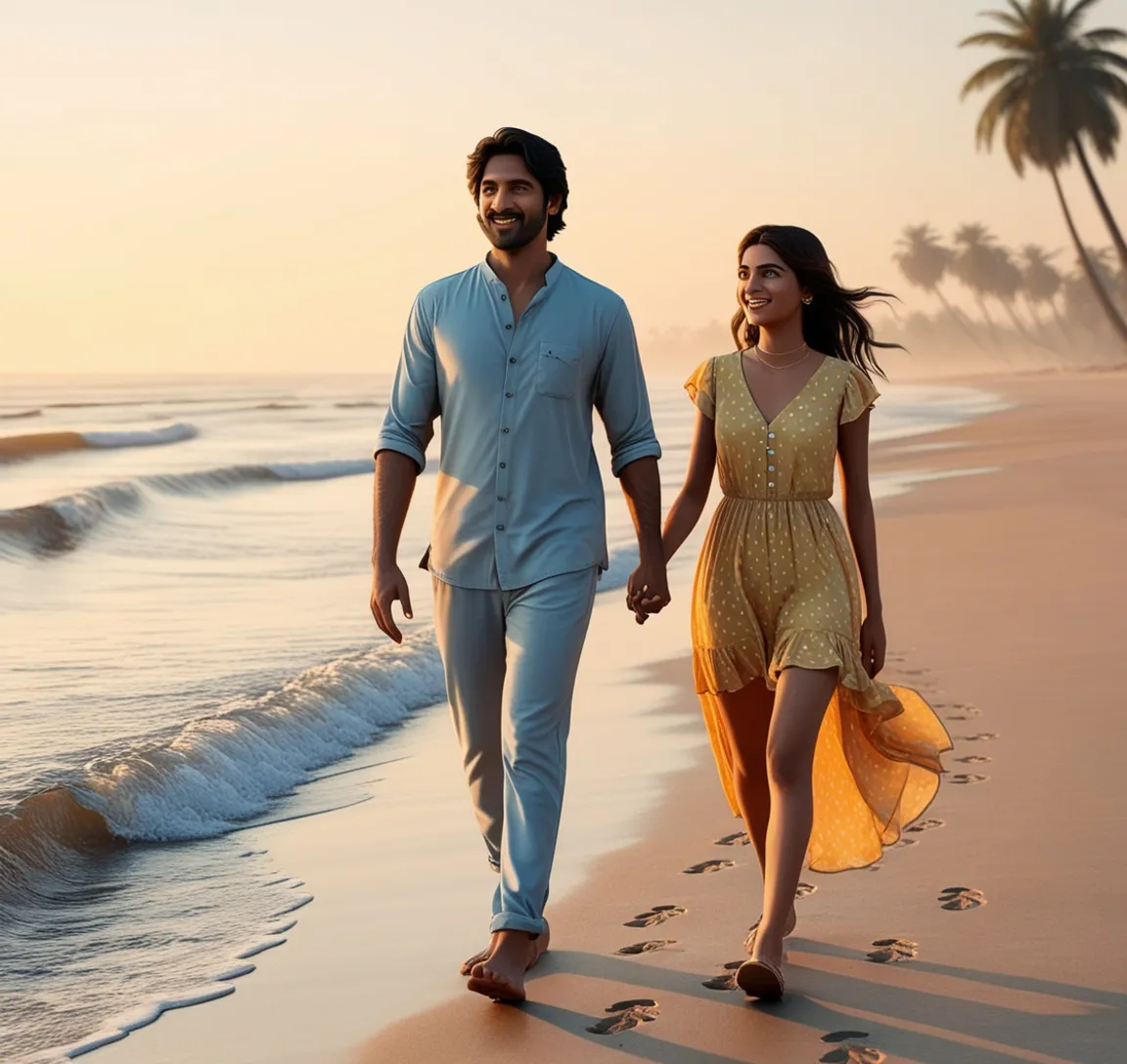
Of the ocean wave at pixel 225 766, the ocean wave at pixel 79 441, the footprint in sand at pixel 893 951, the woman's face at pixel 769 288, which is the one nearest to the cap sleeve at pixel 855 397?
the woman's face at pixel 769 288

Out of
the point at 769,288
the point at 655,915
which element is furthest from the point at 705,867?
the point at 769,288

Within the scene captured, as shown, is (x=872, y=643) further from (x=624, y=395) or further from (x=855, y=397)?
(x=624, y=395)

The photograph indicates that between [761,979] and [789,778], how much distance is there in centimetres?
45

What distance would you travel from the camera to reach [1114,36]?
2228 inches

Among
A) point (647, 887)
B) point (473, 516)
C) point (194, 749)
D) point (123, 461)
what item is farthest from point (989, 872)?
point (123, 461)

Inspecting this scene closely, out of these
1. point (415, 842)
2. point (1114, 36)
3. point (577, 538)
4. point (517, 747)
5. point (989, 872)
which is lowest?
point (989, 872)

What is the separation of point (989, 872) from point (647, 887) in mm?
937

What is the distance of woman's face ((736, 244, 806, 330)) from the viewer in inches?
156

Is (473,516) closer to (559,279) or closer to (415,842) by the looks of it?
(559,279)

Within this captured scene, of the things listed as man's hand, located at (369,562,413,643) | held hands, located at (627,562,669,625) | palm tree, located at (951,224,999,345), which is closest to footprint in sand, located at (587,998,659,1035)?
held hands, located at (627,562,669,625)

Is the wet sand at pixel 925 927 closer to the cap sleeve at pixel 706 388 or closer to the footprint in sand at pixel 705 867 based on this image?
the footprint in sand at pixel 705 867

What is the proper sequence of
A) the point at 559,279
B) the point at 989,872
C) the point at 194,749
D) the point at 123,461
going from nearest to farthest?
1. the point at 559,279
2. the point at 989,872
3. the point at 194,749
4. the point at 123,461

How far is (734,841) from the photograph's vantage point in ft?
16.1

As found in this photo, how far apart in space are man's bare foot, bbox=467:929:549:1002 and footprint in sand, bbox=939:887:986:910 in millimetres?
1162
